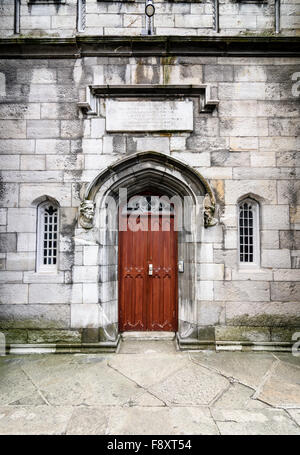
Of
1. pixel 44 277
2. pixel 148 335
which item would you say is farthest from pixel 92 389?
pixel 44 277

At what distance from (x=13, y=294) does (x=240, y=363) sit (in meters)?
3.72

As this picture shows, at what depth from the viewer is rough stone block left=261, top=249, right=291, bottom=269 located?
3869mm

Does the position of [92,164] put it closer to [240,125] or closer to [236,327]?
[240,125]

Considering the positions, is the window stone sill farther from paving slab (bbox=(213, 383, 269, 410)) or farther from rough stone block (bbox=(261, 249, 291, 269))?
rough stone block (bbox=(261, 249, 291, 269))

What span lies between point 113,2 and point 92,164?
2843 mm

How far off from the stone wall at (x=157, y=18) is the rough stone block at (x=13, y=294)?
14.3ft

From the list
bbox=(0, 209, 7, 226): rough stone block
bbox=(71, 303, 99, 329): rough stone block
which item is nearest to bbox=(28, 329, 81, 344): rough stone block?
bbox=(71, 303, 99, 329): rough stone block

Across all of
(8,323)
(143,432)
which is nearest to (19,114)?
(8,323)

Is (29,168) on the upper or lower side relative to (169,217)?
upper

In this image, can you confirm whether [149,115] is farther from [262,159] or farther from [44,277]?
[44,277]

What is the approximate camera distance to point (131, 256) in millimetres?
4242

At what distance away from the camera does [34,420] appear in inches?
88.9

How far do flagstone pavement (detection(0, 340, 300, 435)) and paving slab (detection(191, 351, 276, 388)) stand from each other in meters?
0.01

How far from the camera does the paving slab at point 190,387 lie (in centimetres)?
255
